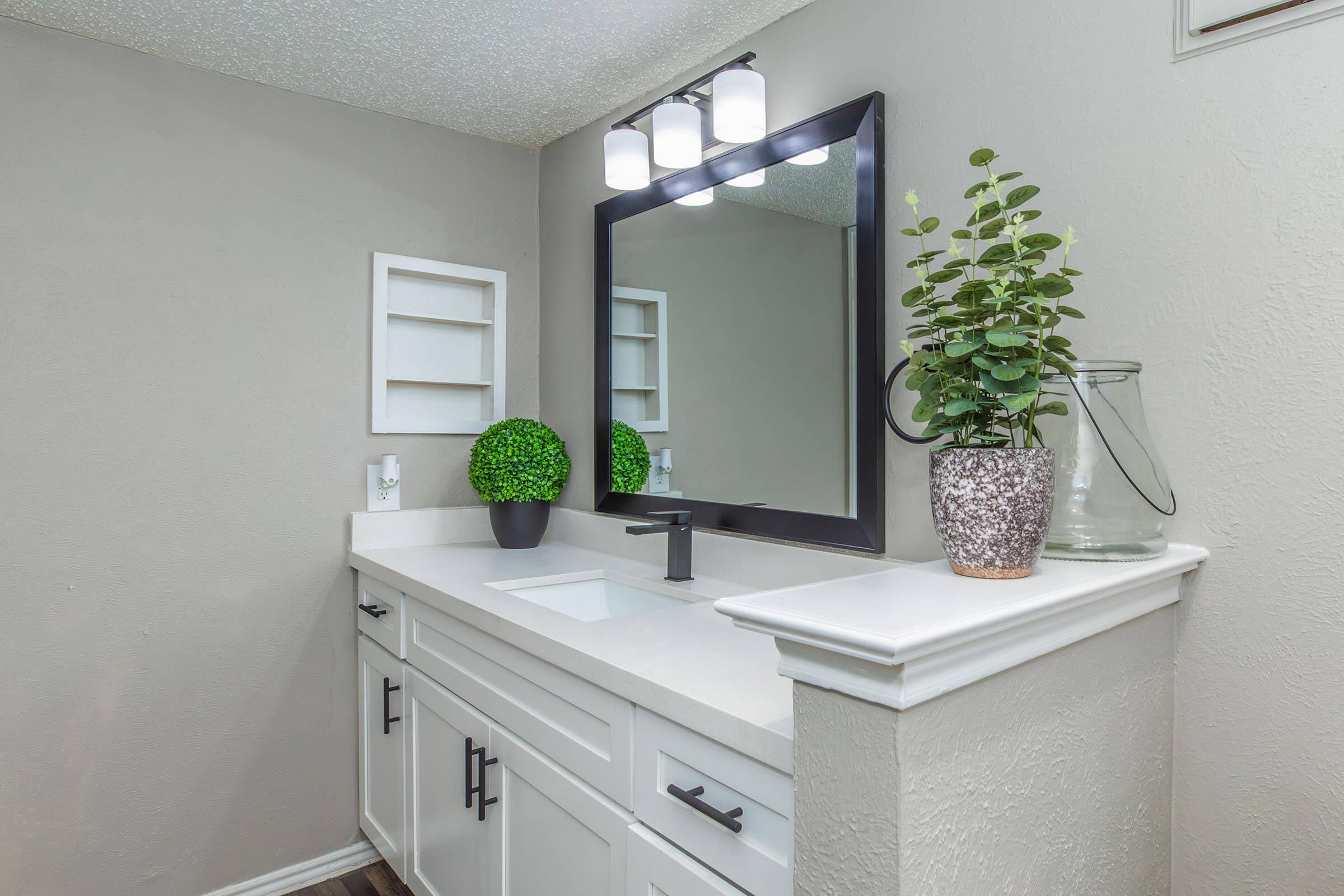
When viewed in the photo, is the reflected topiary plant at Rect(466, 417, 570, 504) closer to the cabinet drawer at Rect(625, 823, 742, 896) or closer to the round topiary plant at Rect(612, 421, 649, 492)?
the round topiary plant at Rect(612, 421, 649, 492)

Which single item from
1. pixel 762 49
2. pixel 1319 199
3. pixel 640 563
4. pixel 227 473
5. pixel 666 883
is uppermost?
pixel 762 49

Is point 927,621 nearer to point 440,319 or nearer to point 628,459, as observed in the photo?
point 628,459

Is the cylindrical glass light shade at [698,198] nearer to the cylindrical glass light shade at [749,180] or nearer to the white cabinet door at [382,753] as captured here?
the cylindrical glass light shade at [749,180]

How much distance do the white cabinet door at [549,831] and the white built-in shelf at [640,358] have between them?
2.89 ft

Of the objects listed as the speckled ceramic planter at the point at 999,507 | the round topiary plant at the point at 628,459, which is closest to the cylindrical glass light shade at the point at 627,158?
the round topiary plant at the point at 628,459

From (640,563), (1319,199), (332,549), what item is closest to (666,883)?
(640,563)

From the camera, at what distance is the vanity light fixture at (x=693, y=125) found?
154 centimetres

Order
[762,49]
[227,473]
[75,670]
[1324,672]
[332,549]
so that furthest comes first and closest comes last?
A: [332,549], [227,473], [75,670], [762,49], [1324,672]

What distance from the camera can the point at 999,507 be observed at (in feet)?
2.85

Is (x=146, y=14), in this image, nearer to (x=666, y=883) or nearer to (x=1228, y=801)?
(x=666, y=883)

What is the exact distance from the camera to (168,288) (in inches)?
72.4

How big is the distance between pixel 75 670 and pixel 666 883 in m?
1.58

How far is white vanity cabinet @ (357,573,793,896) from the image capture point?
89 cm

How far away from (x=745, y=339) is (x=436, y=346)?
3.51 feet
